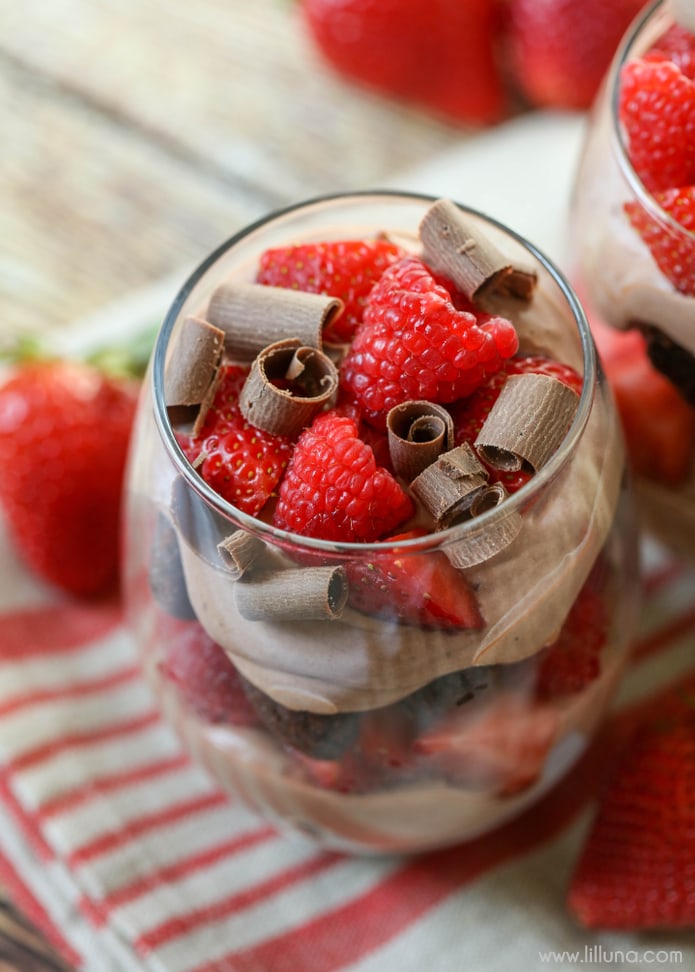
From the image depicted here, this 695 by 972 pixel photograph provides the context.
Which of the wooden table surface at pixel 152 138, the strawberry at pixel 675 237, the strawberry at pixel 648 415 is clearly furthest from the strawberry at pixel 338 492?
the wooden table surface at pixel 152 138

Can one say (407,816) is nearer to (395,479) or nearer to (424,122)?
(395,479)

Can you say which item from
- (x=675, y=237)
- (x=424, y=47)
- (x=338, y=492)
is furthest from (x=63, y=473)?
(x=424, y=47)

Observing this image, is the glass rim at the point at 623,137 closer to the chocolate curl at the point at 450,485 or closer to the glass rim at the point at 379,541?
the glass rim at the point at 379,541

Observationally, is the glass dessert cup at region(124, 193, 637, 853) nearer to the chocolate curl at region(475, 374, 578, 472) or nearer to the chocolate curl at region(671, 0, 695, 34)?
the chocolate curl at region(475, 374, 578, 472)

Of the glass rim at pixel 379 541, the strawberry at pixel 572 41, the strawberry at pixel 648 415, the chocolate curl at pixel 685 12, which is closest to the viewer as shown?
the glass rim at pixel 379 541

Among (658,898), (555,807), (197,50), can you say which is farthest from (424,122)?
(658,898)

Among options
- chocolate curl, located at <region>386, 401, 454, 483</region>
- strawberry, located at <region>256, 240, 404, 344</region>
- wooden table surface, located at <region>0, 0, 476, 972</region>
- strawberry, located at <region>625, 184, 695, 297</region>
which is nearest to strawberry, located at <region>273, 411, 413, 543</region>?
chocolate curl, located at <region>386, 401, 454, 483</region>
